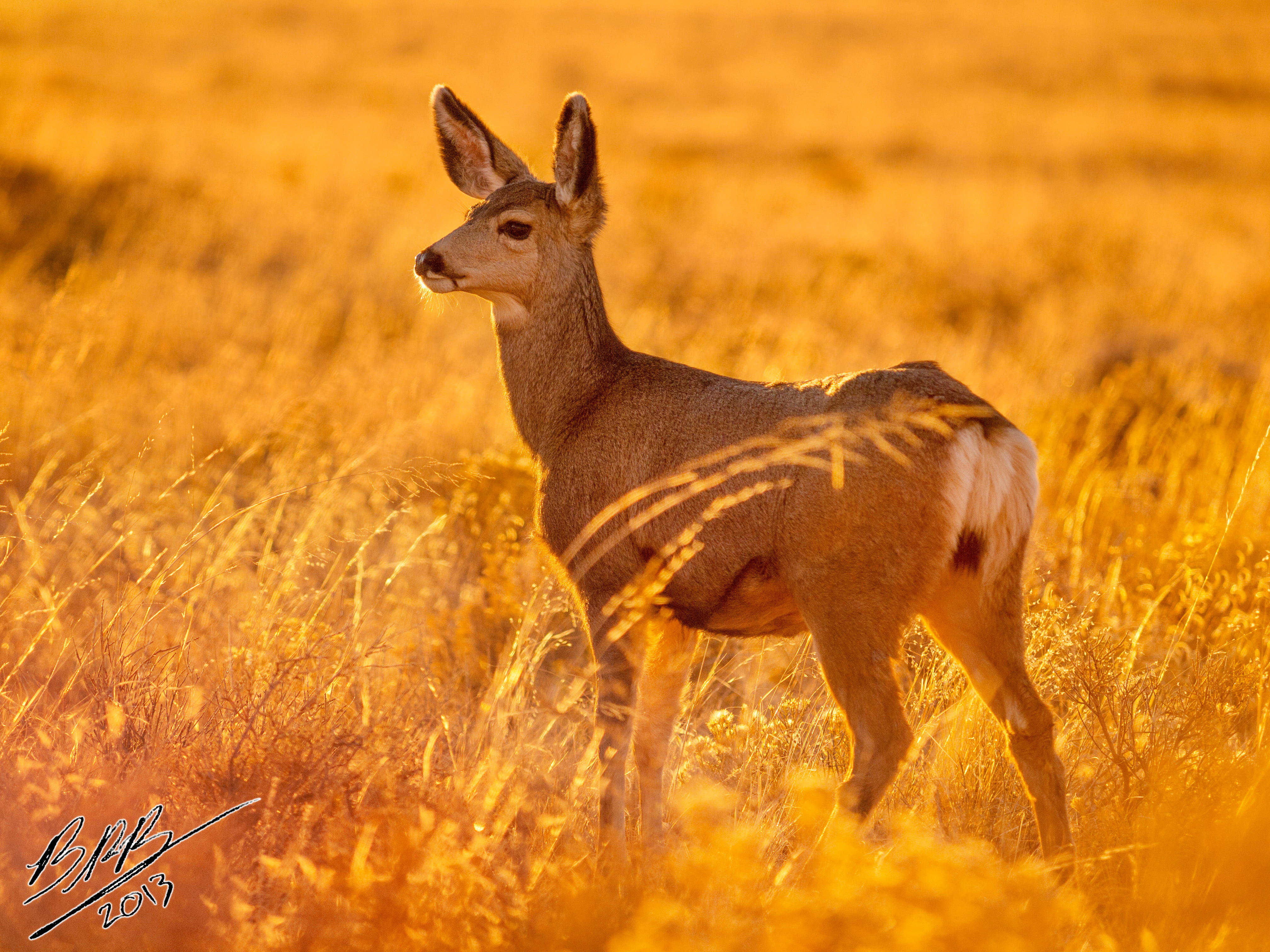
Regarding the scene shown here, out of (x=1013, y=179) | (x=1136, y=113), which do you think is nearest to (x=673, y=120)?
(x=1013, y=179)

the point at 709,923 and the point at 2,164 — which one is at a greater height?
the point at 2,164

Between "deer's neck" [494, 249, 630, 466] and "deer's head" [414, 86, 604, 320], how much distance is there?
5 cm

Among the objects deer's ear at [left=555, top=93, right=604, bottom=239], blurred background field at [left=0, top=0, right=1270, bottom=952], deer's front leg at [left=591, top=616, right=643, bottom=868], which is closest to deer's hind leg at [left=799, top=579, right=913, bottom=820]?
blurred background field at [left=0, top=0, right=1270, bottom=952]

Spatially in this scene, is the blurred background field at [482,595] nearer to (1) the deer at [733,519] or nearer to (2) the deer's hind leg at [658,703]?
(2) the deer's hind leg at [658,703]

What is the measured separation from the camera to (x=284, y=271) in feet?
47.7

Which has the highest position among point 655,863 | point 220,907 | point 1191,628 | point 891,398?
point 891,398

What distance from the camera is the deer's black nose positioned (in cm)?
493

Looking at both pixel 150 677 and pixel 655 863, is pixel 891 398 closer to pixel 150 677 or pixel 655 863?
pixel 655 863

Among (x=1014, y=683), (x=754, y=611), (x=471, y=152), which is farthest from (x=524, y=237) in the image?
(x=1014, y=683)

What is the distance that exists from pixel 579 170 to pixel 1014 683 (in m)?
2.67

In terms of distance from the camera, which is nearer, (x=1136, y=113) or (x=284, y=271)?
(x=284, y=271)

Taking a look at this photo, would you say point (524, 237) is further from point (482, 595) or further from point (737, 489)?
point (482, 595)

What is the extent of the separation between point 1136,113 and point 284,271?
33415mm

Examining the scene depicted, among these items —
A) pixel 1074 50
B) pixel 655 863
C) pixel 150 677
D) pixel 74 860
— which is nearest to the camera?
pixel 74 860
